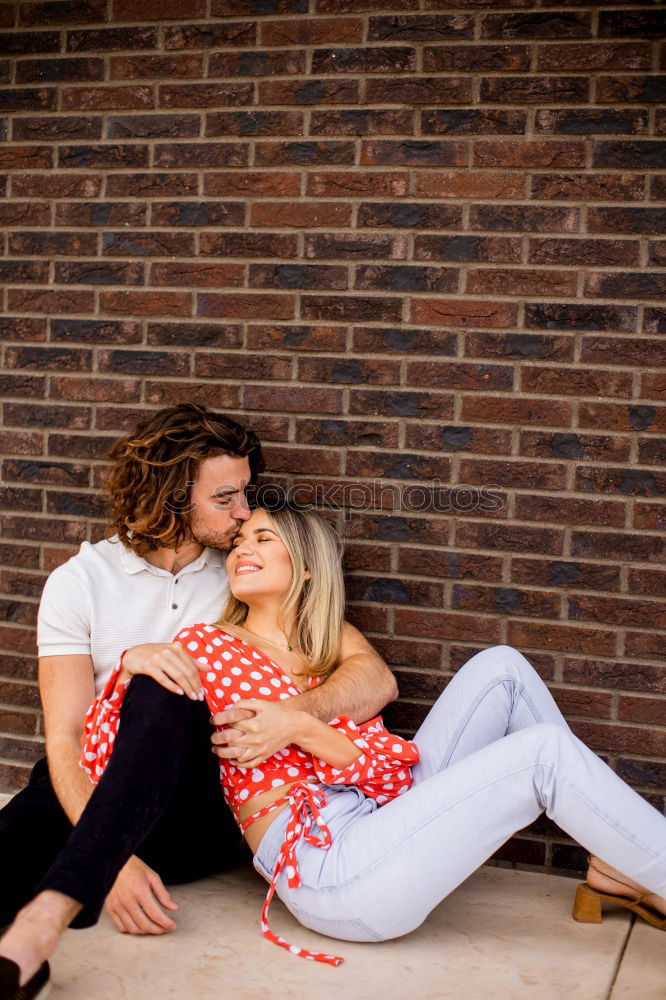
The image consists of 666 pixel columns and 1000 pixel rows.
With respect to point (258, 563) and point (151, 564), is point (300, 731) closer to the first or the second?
point (258, 563)

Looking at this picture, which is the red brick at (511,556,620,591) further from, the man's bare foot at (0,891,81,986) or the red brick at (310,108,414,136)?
the man's bare foot at (0,891,81,986)

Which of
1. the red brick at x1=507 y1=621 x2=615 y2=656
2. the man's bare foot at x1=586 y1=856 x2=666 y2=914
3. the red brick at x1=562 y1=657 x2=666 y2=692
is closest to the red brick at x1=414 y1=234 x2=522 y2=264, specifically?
the red brick at x1=507 y1=621 x2=615 y2=656

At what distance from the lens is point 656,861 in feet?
6.82

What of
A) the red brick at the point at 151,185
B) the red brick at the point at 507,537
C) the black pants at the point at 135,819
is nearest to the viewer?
the black pants at the point at 135,819

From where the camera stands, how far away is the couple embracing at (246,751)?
6.66ft

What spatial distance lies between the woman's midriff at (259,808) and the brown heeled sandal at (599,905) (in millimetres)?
817

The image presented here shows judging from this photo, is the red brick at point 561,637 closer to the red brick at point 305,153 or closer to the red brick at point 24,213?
the red brick at point 305,153

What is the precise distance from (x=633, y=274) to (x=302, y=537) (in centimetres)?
126

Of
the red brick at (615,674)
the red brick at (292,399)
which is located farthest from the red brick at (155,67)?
the red brick at (615,674)

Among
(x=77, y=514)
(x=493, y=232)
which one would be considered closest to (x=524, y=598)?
(x=493, y=232)

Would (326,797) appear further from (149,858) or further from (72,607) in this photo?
(72,607)

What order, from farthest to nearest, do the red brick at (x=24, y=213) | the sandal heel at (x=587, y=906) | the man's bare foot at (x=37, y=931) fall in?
the red brick at (x=24, y=213) < the sandal heel at (x=587, y=906) < the man's bare foot at (x=37, y=931)

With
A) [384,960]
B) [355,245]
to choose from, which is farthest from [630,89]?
[384,960]

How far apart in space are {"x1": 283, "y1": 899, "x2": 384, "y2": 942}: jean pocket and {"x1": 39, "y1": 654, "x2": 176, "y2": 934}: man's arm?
0.32 meters
